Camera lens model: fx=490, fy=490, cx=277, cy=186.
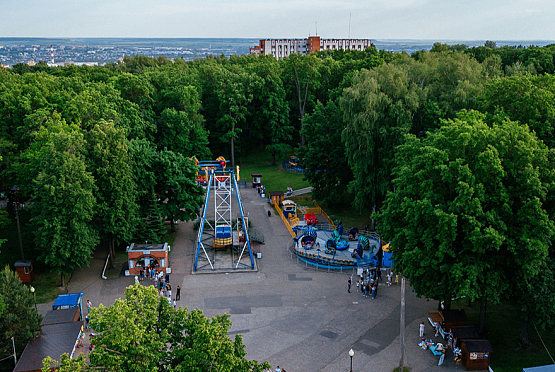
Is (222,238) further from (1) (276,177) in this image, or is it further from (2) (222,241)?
(1) (276,177)

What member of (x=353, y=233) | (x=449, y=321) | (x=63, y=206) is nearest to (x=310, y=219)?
(x=353, y=233)

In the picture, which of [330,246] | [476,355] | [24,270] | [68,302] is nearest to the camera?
[476,355]

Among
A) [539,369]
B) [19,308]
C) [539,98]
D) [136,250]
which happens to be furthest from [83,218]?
[539,98]

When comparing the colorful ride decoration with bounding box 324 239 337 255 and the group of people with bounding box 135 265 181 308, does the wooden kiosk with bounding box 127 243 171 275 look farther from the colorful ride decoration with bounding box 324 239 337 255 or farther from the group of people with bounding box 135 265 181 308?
the colorful ride decoration with bounding box 324 239 337 255

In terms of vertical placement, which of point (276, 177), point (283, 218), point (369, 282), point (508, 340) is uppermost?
point (508, 340)

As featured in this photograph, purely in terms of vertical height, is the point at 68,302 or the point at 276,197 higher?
the point at 68,302

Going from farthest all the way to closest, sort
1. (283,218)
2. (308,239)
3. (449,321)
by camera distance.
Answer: (283,218), (308,239), (449,321)
